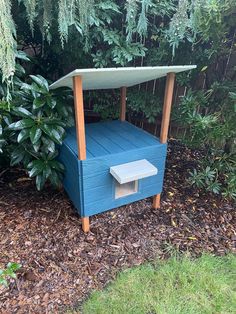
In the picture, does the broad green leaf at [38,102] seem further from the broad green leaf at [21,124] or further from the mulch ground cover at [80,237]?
the mulch ground cover at [80,237]

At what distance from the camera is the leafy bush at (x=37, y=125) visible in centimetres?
169

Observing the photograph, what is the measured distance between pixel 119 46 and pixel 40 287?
70.2 inches

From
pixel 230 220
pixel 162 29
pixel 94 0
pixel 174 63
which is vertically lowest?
pixel 230 220

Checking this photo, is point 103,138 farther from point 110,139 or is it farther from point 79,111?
point 79,111

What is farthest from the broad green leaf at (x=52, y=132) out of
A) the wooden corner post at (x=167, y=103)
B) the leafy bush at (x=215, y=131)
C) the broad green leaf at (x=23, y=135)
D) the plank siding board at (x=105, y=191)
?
the leafy bush at (x=215, y=131)

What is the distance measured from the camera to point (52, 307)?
4.59 feet

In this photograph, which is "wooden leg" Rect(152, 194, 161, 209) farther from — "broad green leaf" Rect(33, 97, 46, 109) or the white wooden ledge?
"broad green leaf" Rect(33, 97, 46, 109)

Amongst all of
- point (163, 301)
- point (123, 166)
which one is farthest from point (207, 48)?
point (163, 301)

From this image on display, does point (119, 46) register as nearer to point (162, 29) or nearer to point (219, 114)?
point (162, 29)

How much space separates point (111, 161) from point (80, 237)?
606 millimetres

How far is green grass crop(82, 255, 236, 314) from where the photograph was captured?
4.63 feet

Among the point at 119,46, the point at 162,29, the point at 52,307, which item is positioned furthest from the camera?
the point at 162,29

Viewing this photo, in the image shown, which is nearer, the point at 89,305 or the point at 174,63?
the point at 89,305

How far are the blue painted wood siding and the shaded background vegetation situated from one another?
0.64 feet
